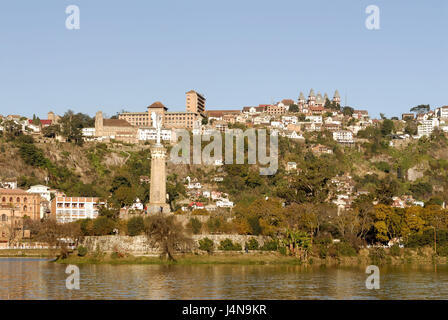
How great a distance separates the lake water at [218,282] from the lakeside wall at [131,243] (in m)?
2.92

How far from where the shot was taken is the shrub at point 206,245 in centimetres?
5978

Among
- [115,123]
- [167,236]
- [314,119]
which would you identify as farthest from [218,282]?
[314,119]

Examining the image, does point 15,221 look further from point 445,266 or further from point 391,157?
point 391,157

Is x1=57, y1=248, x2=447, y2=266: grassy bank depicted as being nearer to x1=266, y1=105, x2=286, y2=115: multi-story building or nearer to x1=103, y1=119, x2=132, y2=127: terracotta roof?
x1=103, y1=119, x2=132, y2=127: terracotta roof

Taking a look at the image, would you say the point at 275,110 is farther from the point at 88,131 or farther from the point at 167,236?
the point at 167,236

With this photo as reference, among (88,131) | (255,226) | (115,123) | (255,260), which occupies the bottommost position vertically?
(255,260)

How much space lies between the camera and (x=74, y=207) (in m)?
94.7

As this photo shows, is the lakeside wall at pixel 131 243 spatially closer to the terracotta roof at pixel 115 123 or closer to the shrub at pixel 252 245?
the shrub at pixel 252 245

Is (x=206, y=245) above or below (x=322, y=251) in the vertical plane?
above

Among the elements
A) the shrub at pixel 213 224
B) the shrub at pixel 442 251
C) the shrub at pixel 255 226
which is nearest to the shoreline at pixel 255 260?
the shrub at pixel 442 251

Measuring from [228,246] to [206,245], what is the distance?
2.04 metres

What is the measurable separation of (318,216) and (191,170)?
194ft
